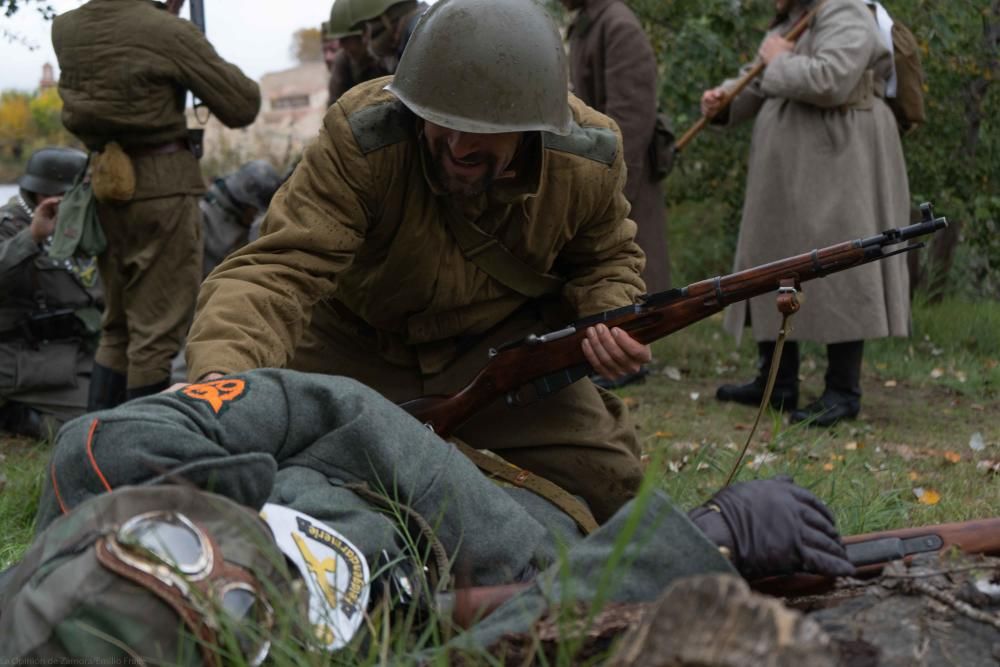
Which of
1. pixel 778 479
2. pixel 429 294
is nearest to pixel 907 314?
pixel 429 294

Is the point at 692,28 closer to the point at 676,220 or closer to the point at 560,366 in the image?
the point at 676,220

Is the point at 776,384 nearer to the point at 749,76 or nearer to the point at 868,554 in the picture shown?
the point at 749,76

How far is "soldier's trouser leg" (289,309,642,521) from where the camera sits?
12.0 ft

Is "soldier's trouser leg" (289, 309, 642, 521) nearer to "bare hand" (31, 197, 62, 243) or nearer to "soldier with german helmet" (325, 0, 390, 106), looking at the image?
"soldier with german helmet" (325, 0, 390, 106)

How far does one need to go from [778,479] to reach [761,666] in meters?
1.14

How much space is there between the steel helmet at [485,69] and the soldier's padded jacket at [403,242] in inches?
6.2

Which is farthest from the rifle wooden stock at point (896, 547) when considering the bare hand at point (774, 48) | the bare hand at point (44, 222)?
the bare hand at point (44, 222)

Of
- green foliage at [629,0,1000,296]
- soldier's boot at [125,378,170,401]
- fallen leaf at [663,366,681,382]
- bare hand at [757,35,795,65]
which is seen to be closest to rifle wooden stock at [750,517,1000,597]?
bare hand at [757,35,795,65]

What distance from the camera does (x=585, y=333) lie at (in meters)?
3.48

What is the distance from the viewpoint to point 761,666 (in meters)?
1.35

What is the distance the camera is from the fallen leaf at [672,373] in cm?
736

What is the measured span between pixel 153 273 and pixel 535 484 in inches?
125

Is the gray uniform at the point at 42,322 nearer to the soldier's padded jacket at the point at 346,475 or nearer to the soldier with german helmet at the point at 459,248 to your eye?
the soldier with german helmet at the point at 459,248

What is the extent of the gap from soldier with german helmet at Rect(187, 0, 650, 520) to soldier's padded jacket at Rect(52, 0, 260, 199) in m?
2.42
